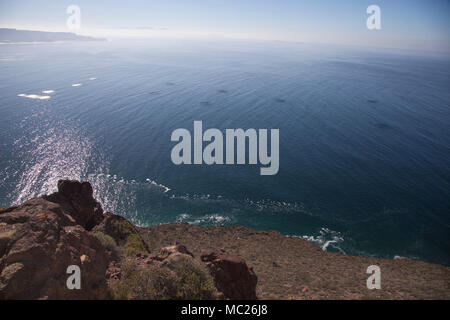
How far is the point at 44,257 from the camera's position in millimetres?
12680

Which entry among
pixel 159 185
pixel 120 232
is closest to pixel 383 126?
pixel 159 185

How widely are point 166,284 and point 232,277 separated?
4.64 m

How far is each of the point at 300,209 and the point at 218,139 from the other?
97.8ft

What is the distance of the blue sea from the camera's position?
38.7m

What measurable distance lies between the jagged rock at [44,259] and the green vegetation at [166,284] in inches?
48.7

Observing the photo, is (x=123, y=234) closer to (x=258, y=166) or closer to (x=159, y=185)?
(x=159, y=185)

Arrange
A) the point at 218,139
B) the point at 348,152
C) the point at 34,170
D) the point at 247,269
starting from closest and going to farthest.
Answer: the point at 247,269, the point at 34,170, the point at 348,152, the point at 218,139

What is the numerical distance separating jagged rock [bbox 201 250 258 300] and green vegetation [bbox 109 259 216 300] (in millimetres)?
1270

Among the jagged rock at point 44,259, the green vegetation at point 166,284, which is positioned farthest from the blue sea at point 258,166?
the jagged rock at point 44,259

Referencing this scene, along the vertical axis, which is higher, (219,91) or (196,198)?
(219,91)
